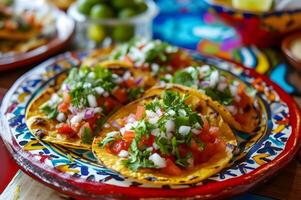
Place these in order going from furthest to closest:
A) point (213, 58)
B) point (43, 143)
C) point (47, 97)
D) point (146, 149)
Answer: point (213, 58) → point (47, 97) → point (43, 143) → point (146, 149)

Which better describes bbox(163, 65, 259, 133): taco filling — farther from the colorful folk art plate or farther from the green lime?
the green lime

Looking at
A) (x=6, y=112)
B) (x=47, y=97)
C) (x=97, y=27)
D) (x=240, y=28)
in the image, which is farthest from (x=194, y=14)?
(x=6, y=112)

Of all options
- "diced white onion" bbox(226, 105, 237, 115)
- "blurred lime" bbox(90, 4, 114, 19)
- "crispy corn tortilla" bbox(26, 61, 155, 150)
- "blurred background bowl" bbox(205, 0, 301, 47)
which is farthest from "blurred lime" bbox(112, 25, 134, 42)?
"diced white onion" bbox(226, 105, 237, 115)

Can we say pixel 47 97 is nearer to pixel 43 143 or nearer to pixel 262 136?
pixel 43 143

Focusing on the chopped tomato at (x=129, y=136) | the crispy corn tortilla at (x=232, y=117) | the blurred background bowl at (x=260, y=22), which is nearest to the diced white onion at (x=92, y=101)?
the crispy corn tortilla at (x=232, y=117)

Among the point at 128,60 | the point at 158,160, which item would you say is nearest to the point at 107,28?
the point at 128,60

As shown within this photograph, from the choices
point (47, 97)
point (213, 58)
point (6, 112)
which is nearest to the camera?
point (6, 112)

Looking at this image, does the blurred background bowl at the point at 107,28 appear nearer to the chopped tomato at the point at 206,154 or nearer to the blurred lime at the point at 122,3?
the blurred lime at the point at 122,3
